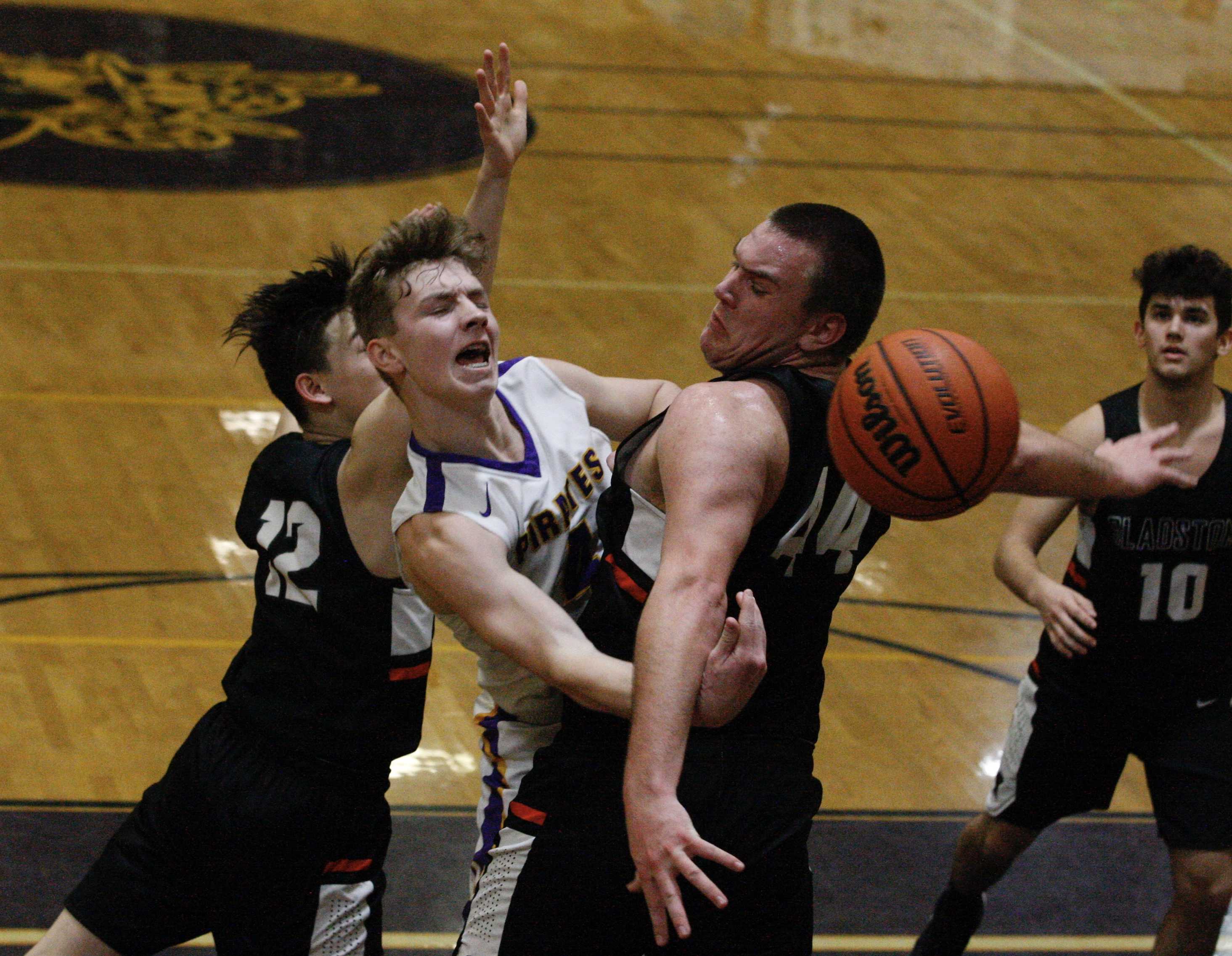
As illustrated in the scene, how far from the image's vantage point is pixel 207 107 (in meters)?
12.3

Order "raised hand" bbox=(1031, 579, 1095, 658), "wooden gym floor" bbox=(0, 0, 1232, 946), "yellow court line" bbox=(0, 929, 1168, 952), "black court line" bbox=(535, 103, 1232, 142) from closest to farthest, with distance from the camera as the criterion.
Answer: "raised hand" bbox=(1031, 579, 1095, 658)
"yellow court line" bbox=(0, 929, 1168, 952)
"wooden gym floor" bbox=(0, 0, 1232, 946)
"black court line" bbox=(535, 103, 1232, 142)

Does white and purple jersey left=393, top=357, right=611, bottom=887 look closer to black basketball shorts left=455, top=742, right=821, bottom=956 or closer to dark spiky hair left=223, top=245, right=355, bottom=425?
black basketball shorts left=455, top=742, right=821, bottom=956

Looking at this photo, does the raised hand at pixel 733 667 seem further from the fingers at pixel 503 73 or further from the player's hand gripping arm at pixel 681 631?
the fingers at pixel 503 73

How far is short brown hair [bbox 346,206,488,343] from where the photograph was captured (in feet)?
10.7

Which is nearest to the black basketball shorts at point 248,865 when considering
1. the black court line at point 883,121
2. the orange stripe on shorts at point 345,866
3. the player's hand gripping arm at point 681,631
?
the orange stripe on shorts at point 345,866

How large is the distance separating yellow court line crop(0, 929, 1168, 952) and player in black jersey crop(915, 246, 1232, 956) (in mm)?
173

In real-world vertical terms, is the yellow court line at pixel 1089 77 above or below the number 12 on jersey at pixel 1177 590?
below

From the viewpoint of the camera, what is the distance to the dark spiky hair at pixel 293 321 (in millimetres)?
3811

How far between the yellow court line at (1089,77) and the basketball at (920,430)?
1083 cm

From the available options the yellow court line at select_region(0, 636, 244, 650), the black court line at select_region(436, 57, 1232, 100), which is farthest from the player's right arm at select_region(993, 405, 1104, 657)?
the black court line at select_region(436, 57, 1232, 100)

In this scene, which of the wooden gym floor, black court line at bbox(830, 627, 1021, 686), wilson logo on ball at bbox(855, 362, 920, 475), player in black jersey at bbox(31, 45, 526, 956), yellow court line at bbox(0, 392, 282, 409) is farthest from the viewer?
yellow court line at bbox(0, 392, 282, 409)

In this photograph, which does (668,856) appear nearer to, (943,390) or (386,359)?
(943,390)

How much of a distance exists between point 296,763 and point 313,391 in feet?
2.80

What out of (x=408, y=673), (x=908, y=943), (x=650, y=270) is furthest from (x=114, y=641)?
(x=650, y=270)
